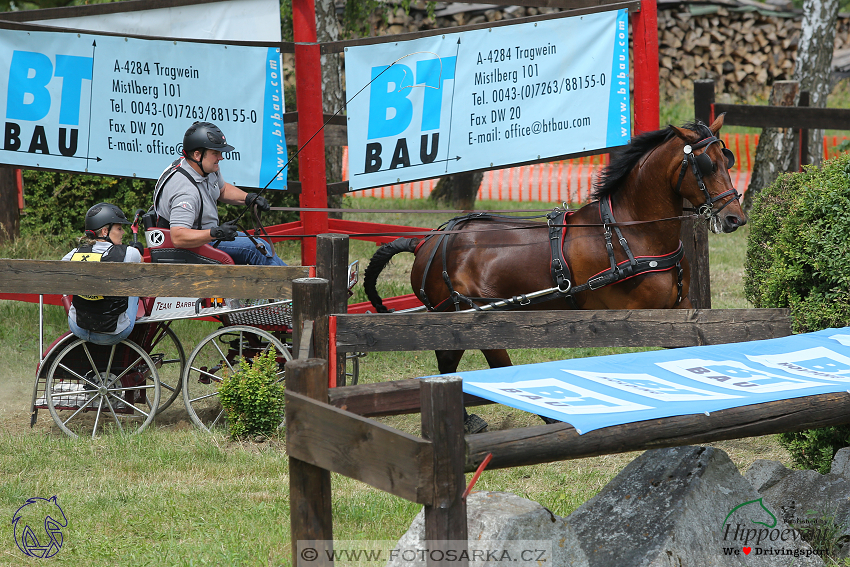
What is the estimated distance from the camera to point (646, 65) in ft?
22.6

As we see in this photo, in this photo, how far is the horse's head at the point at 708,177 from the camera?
5355mm

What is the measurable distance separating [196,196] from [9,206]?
5.16 metres

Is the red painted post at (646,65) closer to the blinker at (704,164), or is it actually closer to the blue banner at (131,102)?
the blinker at (704,164)

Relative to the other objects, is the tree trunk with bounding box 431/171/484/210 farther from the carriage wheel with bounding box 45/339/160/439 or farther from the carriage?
the carriage wheel with bounding box 45/339/160/439

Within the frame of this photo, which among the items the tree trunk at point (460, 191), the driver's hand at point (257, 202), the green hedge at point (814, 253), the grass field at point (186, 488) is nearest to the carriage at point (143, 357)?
the grass field at point (186, 488)

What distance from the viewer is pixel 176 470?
5.49m

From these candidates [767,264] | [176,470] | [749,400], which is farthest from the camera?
[767,264]

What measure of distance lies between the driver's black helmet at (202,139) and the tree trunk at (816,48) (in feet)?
33.7

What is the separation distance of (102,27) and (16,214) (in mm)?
4193

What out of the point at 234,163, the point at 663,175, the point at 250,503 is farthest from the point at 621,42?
the point at 250,503

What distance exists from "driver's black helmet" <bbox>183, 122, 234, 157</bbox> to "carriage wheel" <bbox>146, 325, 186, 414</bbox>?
1.41 m

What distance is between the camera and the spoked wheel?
652 centimetres

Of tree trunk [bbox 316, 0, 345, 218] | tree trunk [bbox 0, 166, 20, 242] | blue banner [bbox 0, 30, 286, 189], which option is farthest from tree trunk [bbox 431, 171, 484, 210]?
blue banner [bbox 0, 30, 286, 189]

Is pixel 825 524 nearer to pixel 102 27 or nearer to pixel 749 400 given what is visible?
pixel 749 400
